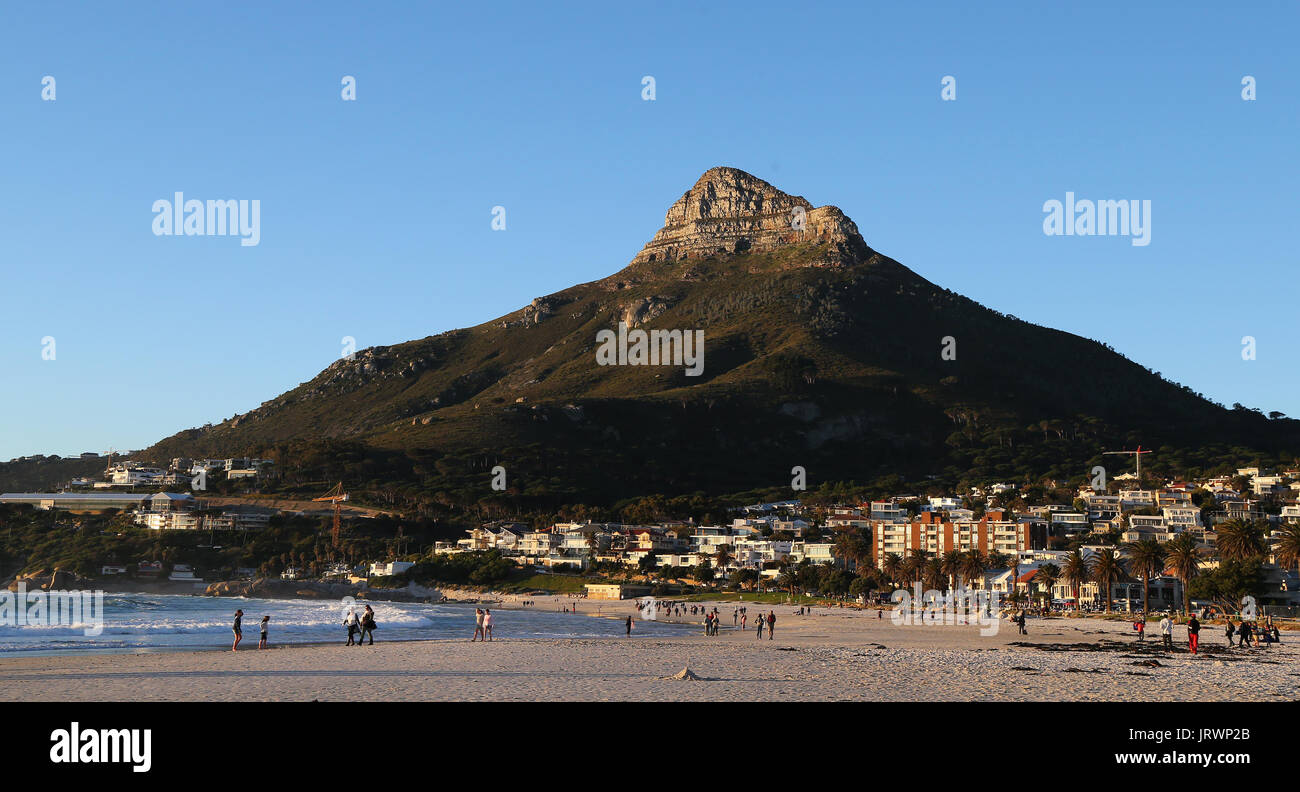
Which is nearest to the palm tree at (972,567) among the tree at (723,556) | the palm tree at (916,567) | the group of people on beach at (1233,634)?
the palm tree at (916,567)

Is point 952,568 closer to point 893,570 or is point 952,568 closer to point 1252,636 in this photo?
point 893,570

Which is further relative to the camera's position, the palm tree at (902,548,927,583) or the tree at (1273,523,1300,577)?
the palm tree at (902,548,927,583)

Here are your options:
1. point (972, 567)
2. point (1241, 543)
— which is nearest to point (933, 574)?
point (972, 567)

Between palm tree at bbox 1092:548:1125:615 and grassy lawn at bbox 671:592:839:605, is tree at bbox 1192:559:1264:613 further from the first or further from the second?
grassy lawn at bbox 671:592:839:605
